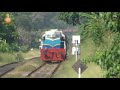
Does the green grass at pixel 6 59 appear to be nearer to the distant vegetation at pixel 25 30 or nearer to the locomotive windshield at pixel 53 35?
the locomotive windshield at pixel 53 35

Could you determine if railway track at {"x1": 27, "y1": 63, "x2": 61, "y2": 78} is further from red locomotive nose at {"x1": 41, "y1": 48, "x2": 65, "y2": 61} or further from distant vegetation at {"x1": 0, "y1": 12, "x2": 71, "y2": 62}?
distant vegetation at {"x1": 0, "y1": 12, "x2": 71, "y2": 62}

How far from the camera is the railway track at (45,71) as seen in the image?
17672 millimetres

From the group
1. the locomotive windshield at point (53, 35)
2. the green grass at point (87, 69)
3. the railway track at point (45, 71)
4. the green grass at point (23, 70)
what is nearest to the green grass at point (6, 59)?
the green grass at point (23, 70)

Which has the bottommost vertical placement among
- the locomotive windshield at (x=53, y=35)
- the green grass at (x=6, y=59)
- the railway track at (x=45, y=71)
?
the railway track at (x=45, y=71)

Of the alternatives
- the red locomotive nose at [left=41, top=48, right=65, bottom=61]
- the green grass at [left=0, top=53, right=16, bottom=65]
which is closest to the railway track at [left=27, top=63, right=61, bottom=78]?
the red locomotive nose at [left=41, top=48, right=65, bottom=61]

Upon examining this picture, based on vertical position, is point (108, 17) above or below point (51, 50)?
above

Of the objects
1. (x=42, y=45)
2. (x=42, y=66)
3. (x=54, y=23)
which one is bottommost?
(x=42, y=66)

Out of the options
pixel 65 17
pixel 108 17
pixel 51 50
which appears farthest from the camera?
pixel 51 50

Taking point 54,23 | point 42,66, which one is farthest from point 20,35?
point 42,66

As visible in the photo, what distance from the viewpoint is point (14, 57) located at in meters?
20.6

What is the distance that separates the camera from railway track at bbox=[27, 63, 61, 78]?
17672 mm

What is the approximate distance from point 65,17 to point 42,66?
15.4ft
